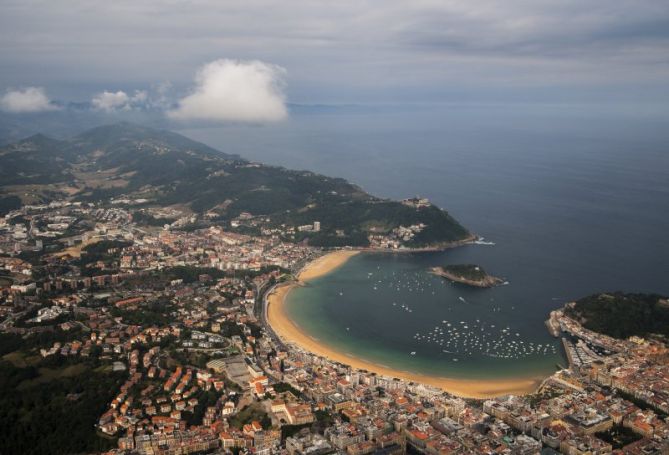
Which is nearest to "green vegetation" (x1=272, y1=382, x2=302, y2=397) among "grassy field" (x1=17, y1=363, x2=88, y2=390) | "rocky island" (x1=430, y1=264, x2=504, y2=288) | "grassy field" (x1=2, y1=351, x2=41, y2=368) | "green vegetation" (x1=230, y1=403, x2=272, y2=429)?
"green vegetation" (x1=230, y1=403, x2=272, y2=429)

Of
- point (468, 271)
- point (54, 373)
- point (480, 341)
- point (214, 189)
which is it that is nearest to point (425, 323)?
point (480, 341)

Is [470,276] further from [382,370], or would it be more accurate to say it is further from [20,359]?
[20,359]

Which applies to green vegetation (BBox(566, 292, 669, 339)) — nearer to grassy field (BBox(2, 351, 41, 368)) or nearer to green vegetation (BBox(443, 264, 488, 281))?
green vegetation (BBox(443, 264, 488, 281))

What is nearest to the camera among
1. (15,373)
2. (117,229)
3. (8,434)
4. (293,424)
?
(8,434)

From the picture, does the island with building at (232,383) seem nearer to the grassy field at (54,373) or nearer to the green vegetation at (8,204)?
the grassy field at (54,373)

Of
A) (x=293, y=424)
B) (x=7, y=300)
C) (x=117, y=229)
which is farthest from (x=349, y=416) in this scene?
(x=117, y=229)

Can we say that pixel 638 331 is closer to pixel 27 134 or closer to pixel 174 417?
pixel 174 417

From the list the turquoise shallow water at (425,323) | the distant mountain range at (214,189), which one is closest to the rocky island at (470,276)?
the turquoise shallow water at (425,323)
